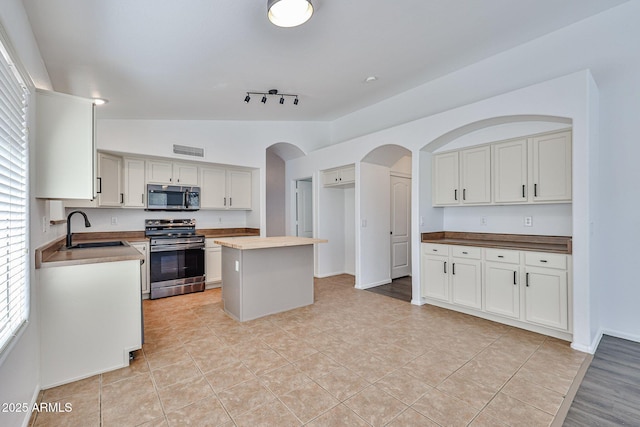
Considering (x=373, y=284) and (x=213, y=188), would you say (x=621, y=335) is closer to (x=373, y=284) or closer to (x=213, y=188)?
(x=373, y=284)

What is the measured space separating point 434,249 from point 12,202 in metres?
4.04

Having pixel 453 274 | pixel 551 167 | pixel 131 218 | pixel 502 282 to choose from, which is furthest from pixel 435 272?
pixel 131 218

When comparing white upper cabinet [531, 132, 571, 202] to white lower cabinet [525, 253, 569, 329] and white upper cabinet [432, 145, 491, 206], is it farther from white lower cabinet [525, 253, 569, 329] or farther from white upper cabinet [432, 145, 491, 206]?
white lower cabinet [525, 253, 569, 329]

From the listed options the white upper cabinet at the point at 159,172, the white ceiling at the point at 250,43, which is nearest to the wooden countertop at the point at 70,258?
the white ceiling at the point at 250,43

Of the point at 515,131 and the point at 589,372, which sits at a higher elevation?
the point at 515,131

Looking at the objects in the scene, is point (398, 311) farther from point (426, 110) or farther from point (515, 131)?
point (426, 110)

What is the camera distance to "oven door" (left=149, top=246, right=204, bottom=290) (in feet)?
14.8

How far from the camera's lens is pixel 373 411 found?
193cm

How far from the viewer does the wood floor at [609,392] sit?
1890 millimetres

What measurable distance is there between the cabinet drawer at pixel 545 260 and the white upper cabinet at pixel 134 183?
520 centimetres

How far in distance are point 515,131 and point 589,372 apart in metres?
2.54

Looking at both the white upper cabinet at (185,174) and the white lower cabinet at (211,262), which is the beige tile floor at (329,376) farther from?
the white upper cabinet at (185,174)

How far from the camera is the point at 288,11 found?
7.29 feet

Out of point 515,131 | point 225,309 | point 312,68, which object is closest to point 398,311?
point 225,309
